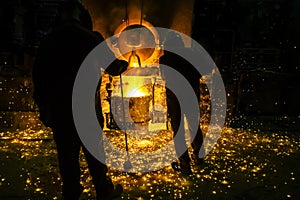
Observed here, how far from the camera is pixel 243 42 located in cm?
1703

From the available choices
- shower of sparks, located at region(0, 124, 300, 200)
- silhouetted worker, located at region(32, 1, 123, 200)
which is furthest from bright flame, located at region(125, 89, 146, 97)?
silhouetted worker, located at region(32, 1, 123, 200)

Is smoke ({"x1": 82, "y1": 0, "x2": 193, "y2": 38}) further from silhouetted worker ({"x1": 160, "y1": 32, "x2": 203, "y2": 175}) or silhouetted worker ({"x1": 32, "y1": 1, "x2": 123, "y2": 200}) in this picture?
silhouetted worker ({"x1": 32, "y1": 1, "x2": 123, "y2": 200})

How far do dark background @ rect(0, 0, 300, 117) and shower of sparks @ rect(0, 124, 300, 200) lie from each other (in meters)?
3.40

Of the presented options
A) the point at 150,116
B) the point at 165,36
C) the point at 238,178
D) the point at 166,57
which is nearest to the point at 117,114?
the point at 150,116

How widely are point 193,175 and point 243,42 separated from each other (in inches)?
530

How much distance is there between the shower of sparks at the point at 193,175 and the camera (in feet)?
14.0

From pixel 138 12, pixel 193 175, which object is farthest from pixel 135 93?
pixel 193 175

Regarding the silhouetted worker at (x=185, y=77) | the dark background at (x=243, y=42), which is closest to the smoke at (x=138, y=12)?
the silhouetted worker at (x=185, y=77)

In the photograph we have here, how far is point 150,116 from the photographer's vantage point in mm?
7480

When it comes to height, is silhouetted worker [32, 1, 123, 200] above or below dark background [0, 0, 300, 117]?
below

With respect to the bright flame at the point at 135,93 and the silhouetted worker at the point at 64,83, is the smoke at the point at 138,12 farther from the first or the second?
the silhouetted worker at the point at 64,83

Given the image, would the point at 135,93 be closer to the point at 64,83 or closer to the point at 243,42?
the point at 64,83

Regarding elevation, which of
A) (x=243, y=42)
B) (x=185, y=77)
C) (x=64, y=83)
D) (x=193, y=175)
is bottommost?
(x=193, y=175)

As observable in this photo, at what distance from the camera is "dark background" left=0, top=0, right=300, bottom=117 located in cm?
995
